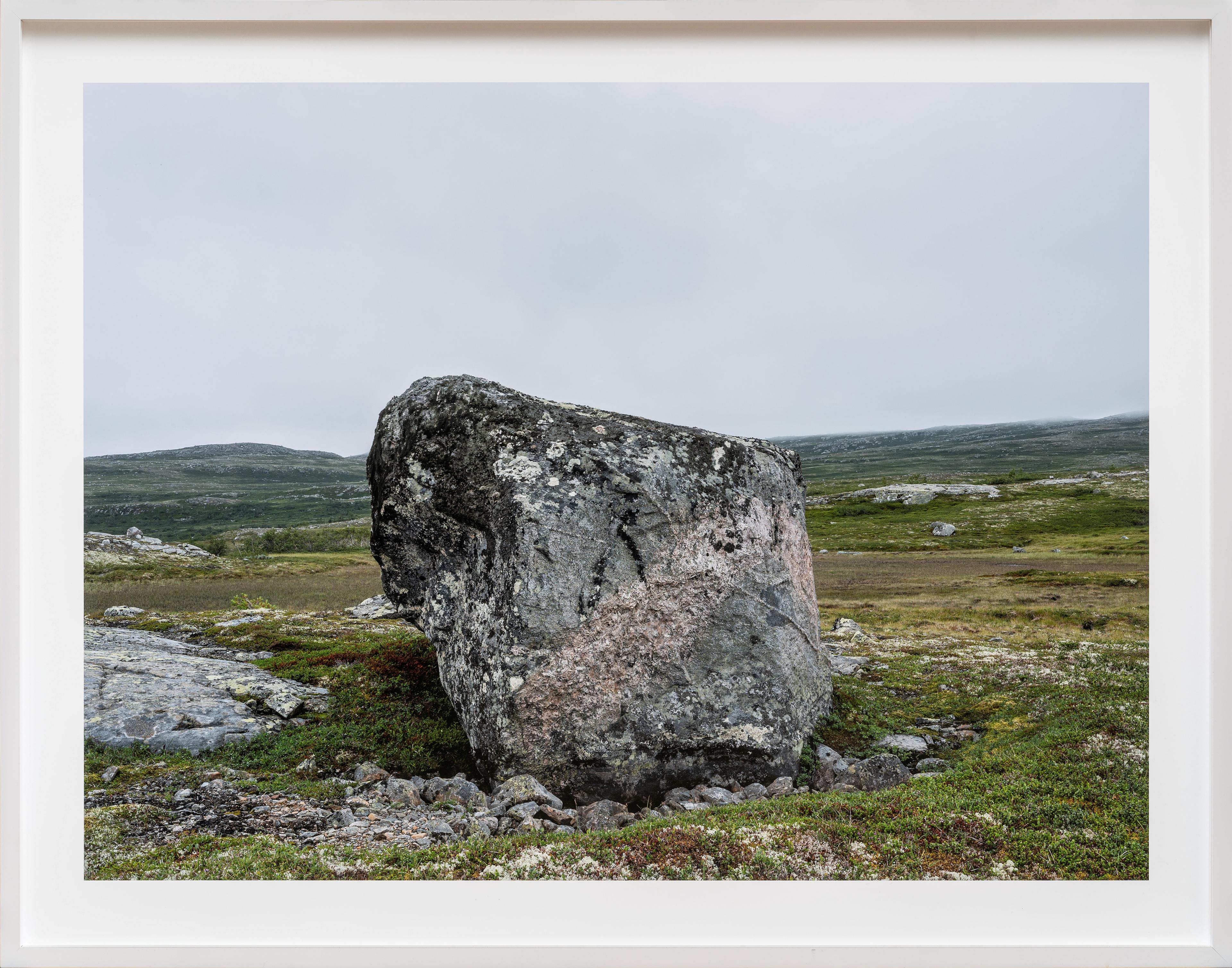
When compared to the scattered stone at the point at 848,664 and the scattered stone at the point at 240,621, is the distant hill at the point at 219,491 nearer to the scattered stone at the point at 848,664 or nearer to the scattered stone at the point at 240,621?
the scattered stone at the point at 240,621

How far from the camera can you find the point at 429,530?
477 inches

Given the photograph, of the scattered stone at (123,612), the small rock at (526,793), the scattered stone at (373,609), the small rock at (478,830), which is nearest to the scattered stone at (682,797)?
the small rock at (526,793)

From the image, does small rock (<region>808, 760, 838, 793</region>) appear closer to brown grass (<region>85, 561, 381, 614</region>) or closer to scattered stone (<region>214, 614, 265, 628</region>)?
scattered stone (<region>214, 614, 265, 628</region>)

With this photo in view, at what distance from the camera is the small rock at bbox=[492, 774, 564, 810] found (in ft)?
33.4

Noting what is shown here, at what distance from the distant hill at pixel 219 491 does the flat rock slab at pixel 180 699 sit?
85243 mm

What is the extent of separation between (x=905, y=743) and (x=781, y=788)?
325 centimetres

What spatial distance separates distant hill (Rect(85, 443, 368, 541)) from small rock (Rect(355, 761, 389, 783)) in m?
91.1

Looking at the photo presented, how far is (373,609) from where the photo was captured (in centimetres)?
3002

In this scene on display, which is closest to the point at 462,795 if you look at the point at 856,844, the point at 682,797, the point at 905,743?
the point at 682,797

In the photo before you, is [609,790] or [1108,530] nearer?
[609,790]

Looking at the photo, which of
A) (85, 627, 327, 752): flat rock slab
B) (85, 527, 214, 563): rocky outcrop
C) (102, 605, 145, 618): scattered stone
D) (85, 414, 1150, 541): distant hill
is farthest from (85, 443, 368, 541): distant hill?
(85, 627, 327, 752): flat rock slab
